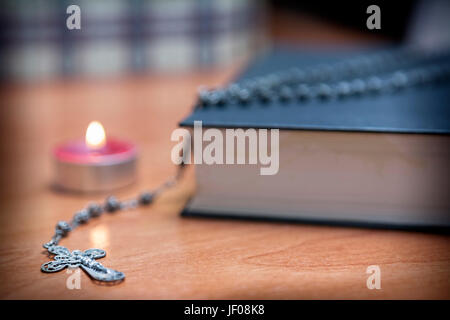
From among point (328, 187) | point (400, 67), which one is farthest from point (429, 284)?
point (400, 67)

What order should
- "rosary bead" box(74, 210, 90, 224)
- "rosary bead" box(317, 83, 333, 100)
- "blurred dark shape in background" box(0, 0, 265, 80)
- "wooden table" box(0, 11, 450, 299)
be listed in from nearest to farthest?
"wooden table" box(0, 11, 450, 299)
"rosary bead" box(74, 210, 90, 224)
"rosary bead" box(317, 83, 333, 100)
"blurred dark shape in background" box(0, 0, 265, 80)

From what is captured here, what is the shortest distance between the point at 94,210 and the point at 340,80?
0.37 m

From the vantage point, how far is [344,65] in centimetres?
80

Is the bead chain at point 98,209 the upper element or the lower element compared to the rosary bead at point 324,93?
lower

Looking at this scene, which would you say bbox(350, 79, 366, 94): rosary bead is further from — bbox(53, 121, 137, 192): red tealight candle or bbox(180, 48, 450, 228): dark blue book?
bbox(53, 121, 137, 192): red tealight candle

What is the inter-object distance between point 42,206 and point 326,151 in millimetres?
282

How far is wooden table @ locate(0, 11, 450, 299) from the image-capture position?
1.20 ft

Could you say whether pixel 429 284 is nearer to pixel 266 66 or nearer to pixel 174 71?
pixel 266 66

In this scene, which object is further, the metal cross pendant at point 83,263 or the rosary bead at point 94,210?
the rosary bead at point 94,210

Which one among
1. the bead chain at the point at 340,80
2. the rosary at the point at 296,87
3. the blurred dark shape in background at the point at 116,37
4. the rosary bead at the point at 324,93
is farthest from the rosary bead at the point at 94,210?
the blurred dark shape in background at the point at 116,37

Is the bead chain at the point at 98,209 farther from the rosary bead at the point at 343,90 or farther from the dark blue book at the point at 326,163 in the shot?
the rosary bead at the point at 343,90

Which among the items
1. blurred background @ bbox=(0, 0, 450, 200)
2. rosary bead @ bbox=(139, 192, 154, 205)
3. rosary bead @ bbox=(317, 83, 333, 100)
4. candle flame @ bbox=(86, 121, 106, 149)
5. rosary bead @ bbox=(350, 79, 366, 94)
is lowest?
rosary bead @ bbox=(139, 192, 154, 205)

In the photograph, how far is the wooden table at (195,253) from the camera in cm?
37

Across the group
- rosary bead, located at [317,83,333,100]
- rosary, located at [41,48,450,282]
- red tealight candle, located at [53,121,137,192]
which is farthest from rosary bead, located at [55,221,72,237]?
rosary bead, located at [317,83,333,100]
